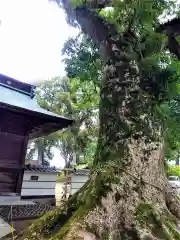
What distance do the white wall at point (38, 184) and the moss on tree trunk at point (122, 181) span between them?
491cm

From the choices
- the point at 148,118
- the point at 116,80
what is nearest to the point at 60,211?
the point at 148,118

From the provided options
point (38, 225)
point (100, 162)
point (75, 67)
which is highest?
point (75, 67)

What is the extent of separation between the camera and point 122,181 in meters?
4.72

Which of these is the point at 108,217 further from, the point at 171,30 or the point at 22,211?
the point at 171,30

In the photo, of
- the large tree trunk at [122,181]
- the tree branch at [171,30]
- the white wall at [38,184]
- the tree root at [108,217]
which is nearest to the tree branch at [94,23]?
the large tree trunk at [122,181]

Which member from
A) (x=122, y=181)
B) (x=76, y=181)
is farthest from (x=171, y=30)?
(x=76, y=181)

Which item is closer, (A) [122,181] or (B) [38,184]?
(A) [122,181]

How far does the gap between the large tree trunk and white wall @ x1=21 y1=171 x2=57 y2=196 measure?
4925 millimetres

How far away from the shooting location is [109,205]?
4.43m

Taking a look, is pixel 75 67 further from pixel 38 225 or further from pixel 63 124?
pixel 38 225

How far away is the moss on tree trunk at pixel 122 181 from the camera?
4.22 m

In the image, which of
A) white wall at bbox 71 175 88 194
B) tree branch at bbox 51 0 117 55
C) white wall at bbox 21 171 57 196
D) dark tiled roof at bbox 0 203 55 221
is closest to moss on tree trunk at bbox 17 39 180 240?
tree branch at bbox 51 0 117 55

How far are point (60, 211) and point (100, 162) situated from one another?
1122 mm

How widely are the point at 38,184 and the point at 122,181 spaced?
235 inches
